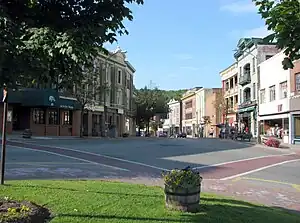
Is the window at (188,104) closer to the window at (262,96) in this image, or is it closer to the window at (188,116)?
the window at (188,116)

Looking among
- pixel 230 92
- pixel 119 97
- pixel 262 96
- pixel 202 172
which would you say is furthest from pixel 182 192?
pixel 230 92

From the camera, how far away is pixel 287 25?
4902 mm

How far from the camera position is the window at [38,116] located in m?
44.5

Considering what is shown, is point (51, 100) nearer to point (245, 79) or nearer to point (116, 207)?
point (245, 79)

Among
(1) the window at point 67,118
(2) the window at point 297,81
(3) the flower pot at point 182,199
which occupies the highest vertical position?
(2) the window at point 297,81

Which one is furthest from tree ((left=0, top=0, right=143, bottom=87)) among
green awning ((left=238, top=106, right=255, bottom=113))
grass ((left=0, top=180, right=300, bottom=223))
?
green awning ((left=238, top=106, right=255, bottom=113))

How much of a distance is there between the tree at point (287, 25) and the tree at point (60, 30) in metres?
1.75

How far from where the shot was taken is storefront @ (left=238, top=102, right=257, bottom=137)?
188ft

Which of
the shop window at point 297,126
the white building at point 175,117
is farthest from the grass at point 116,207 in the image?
the white building at point 175,117

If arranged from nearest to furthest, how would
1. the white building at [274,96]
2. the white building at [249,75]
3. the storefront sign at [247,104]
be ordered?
1. the white building at [274,96]
2. the white building at [249,75]
3. the storefront sign at [247,104]

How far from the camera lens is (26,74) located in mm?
5055

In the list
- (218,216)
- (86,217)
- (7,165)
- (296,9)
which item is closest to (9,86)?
(86,217)

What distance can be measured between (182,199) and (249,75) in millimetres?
55374

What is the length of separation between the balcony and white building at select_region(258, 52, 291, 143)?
828cm
